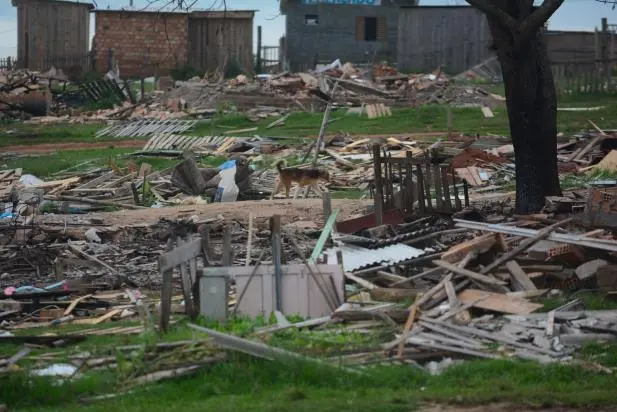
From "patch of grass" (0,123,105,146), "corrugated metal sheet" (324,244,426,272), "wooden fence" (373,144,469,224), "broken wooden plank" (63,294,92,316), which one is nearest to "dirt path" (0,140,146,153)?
"patch of grass" (0,123,105,146)

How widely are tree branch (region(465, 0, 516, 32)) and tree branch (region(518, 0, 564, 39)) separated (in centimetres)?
13

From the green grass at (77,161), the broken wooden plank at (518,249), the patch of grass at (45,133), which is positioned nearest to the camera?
the broken wooden plank at (518,249)

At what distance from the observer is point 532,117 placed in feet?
54.9

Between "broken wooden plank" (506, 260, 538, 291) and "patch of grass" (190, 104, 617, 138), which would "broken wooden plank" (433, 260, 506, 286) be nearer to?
"broken wooden plank" (506, 260, 538, 291)

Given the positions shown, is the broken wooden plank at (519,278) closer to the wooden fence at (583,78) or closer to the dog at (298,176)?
the dog at (298,176)

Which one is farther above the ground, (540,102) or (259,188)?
(540,102)

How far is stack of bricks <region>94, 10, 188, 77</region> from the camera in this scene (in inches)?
2239

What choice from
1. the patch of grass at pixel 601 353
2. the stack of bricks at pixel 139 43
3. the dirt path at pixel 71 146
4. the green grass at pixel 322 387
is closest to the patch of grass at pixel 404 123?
the dirt path at pixel 71 146

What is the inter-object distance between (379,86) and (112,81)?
10.5 metres

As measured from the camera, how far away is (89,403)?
29.7ft

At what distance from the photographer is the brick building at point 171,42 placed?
57.1m

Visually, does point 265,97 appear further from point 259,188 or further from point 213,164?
point 259,188

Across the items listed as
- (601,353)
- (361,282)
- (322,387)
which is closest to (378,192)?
(361,282)

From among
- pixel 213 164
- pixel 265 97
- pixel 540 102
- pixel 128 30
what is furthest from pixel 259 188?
pixel 128 30
